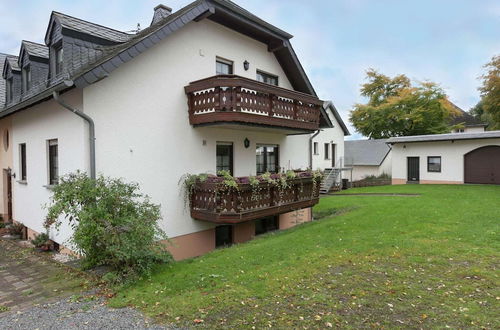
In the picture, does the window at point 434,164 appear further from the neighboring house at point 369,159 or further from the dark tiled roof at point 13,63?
the dark tiled roof at point 13,63

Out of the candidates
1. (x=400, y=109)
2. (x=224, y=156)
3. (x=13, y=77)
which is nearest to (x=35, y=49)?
(x=13, y=77)

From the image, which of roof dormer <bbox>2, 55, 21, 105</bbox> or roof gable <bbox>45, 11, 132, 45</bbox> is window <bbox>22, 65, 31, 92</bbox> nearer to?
roof dormer <bbox>2, 55, 21, 105</bbox>

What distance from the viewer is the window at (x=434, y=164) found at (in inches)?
956

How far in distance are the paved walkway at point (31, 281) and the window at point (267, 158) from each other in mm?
7025

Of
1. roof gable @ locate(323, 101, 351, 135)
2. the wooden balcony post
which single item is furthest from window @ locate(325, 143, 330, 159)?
the wooden balcony post

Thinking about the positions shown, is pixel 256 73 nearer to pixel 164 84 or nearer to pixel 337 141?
pixel 164 84

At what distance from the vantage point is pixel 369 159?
32125mm

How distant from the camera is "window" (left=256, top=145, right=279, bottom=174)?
11.6 m

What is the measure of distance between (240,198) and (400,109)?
34.7 metres

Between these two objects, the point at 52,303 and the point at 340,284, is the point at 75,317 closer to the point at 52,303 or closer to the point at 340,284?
the point at 52,303

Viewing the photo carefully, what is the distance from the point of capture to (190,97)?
8844 millimetres

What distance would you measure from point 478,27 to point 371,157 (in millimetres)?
16677

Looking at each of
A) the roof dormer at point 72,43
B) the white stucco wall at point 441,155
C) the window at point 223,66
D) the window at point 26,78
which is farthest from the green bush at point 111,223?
the white stucco wall at point 441,155

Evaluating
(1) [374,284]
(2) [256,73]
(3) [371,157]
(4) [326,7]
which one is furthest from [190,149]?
(3) [371,157]
